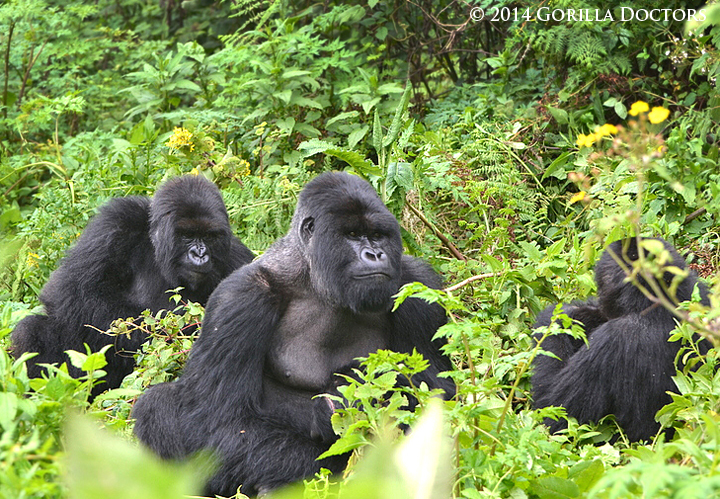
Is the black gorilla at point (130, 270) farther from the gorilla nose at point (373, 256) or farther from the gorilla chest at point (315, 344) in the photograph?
the gorilla nose at point (373, 256)

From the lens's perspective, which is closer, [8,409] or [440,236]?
[8,409]

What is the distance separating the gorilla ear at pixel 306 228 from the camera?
11.4 feet

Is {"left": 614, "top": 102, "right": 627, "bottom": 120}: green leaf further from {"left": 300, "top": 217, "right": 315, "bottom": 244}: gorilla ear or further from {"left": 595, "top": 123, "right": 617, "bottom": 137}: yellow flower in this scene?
{"left": 595, "top": 123, "right": 617, "bottom": 137}: yellow flower

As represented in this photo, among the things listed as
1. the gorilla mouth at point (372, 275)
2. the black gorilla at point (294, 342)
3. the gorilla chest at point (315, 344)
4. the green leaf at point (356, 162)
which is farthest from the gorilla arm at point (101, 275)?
the gorilla mouth at point (372, 275)

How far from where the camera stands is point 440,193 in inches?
200

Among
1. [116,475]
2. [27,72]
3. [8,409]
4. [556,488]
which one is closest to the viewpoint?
[116,475]

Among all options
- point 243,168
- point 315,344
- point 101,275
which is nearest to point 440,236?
point 315,344

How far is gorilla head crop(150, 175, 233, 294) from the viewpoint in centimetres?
441

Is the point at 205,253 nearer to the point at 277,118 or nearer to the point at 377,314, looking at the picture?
the point at 377,314

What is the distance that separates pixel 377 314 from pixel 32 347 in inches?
77.7

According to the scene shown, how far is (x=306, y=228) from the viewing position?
3484mm

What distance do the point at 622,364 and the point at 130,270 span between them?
253 cm
